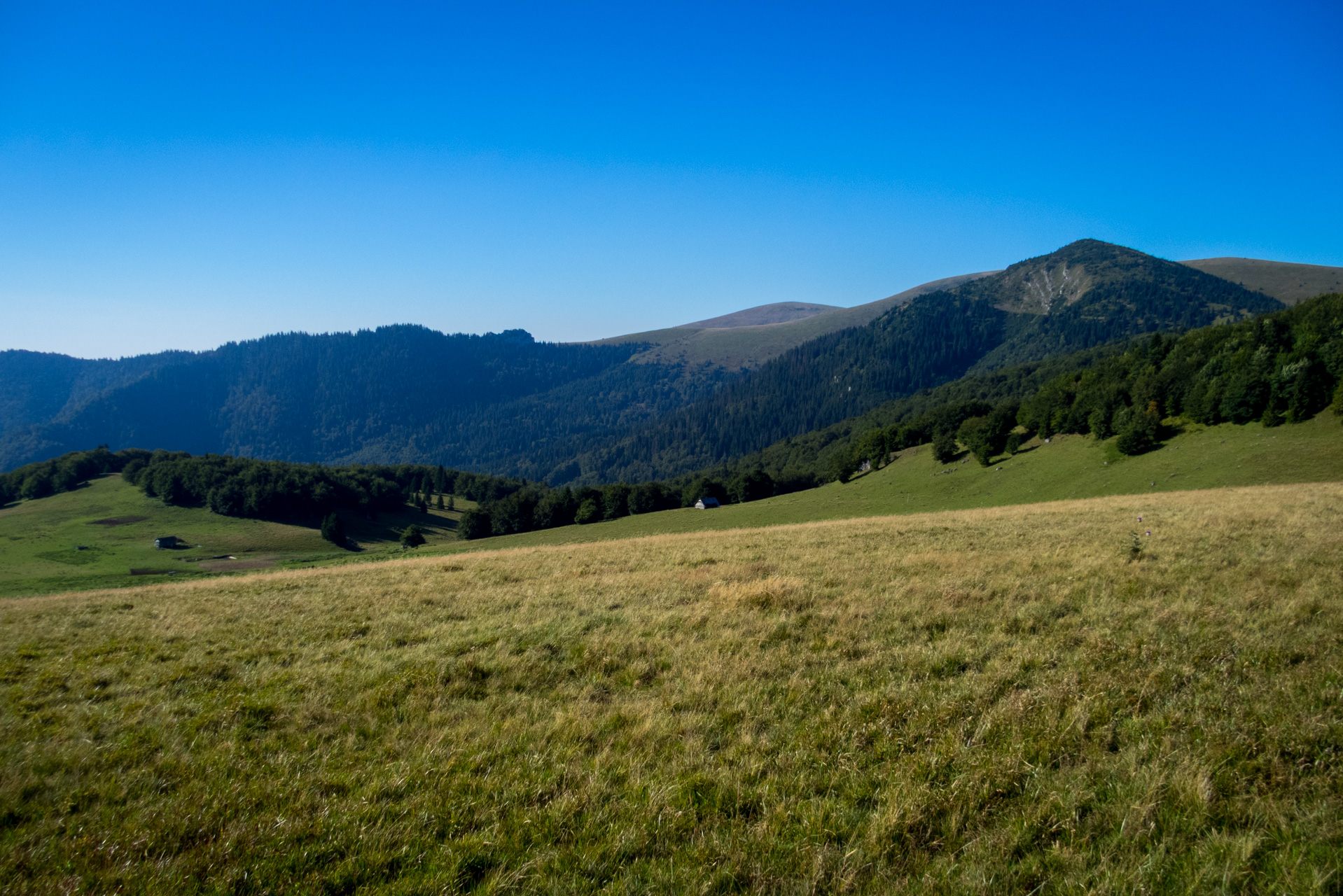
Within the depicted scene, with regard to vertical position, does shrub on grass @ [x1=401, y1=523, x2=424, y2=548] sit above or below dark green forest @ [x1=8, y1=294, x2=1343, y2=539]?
below

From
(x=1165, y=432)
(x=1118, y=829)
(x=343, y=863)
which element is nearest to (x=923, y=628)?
(x=1118, y=829)

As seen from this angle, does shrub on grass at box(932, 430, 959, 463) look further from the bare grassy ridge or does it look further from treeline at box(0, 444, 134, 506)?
treeline at box(0, 444, 134, 506)

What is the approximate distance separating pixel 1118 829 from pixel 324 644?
11913mm

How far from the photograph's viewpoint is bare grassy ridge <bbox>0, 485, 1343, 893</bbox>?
4.47 metres

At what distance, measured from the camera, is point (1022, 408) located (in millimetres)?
86500

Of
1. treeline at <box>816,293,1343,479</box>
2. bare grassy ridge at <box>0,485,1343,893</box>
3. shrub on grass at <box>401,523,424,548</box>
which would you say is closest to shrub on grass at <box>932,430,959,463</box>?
treeline at <box>816,293,1343,479</box>

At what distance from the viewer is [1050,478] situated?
210ft

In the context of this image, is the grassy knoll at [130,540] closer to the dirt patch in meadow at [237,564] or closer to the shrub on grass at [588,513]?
the dirt patch in meadow at [237,564]

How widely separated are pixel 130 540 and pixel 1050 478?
14056 centimetres

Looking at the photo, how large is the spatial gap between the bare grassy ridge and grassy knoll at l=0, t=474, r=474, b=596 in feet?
219

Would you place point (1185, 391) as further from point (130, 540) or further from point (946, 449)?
point (130, 540)

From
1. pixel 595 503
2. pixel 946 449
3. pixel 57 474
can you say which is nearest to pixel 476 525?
pixel 595 503

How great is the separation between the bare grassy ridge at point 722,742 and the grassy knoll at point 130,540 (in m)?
66.8

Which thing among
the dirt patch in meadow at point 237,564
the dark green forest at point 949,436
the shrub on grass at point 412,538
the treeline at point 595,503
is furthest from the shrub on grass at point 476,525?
the dirt patch in meadow at point 237,564
